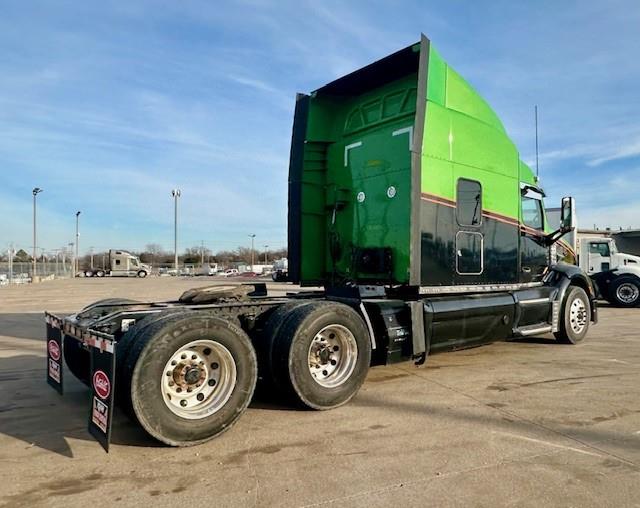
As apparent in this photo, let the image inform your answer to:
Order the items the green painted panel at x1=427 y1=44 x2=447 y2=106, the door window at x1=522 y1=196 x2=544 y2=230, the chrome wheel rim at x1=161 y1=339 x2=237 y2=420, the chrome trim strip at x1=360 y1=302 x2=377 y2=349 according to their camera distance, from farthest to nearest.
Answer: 1. the door window at x1=522 y1=196 x2=544 y2=230
2. the green painted panel at x1=427 y1=44 x2=447 y2=106
3. the chrome trim strip at x1=360 y1=302 x2=377 y2=349
4. the chrome wheel rim at x1=161 y1=339 x2=237 y2=420

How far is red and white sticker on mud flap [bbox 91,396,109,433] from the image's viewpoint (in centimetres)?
379

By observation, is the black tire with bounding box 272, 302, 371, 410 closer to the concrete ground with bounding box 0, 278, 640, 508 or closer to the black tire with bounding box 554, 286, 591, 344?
the concrete ground with bounding box 0, 278, 640, 508

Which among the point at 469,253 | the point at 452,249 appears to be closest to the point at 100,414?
the point at 452,249

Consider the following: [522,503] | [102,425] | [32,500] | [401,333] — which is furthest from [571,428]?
[32,500]

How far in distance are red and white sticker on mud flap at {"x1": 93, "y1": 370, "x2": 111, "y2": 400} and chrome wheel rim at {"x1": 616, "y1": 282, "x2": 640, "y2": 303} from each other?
17.9 meters

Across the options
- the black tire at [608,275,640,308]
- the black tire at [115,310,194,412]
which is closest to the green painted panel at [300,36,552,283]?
the black tire at [115,310,194,412]

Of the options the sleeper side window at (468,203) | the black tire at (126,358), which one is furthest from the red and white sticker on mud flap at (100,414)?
the sleeper side window at (468,203)

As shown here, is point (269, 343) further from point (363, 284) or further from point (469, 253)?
point (469, 253)

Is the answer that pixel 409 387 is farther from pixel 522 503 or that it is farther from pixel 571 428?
pixel 522 503

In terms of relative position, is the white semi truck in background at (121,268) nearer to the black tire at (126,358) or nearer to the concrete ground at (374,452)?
the concrete ground at (374,452)

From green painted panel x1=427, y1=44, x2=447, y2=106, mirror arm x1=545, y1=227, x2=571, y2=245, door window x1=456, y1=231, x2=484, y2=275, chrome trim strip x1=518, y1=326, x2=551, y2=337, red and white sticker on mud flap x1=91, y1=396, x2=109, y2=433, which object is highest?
green painted panel x1=427, y1=44, x2=447, y2=106

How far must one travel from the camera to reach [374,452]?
397 cm

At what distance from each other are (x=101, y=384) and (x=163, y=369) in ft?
1.55

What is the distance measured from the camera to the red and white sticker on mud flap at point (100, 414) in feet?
12.4
